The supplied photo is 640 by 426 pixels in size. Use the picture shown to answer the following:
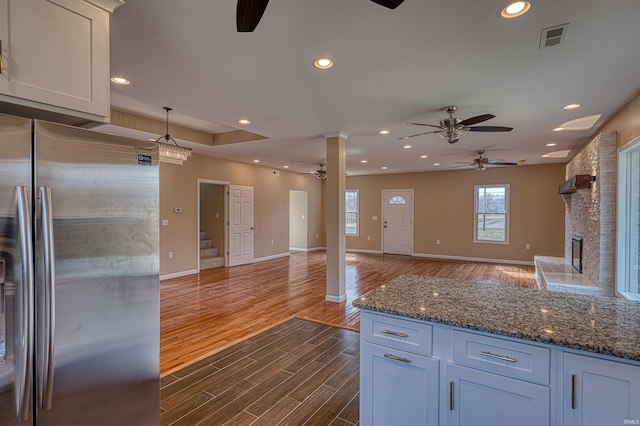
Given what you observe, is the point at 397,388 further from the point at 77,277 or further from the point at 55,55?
the point at 55,55

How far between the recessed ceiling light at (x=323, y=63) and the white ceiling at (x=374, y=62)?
71 mm

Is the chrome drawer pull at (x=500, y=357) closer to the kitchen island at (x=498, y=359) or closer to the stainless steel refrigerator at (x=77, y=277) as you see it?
the kitchen island at (x=498, y=359)

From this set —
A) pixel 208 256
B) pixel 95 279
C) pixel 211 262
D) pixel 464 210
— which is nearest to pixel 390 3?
pixel 95 279

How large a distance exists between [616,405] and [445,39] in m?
2.16

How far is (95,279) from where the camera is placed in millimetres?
1343

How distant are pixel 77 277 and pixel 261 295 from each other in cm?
395

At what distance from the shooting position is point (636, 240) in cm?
328

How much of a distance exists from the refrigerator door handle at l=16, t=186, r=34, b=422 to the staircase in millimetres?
6000

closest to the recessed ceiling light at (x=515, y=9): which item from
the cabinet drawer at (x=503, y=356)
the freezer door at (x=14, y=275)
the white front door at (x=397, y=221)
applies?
the cabinet drawer at (x=503, y=356)

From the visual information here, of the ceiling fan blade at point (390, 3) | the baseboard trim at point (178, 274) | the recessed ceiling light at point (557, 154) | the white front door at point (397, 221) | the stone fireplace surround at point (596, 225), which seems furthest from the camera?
the white front door at point (397, 221)

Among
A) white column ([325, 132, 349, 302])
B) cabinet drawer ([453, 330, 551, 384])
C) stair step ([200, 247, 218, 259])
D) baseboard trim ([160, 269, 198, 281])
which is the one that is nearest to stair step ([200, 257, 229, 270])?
stair step ([200, 247, 218, 259])

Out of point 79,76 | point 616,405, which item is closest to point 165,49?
point 79,76

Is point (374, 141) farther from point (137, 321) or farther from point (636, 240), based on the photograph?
point (137, 321)

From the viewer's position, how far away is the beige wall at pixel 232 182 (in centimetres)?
604
